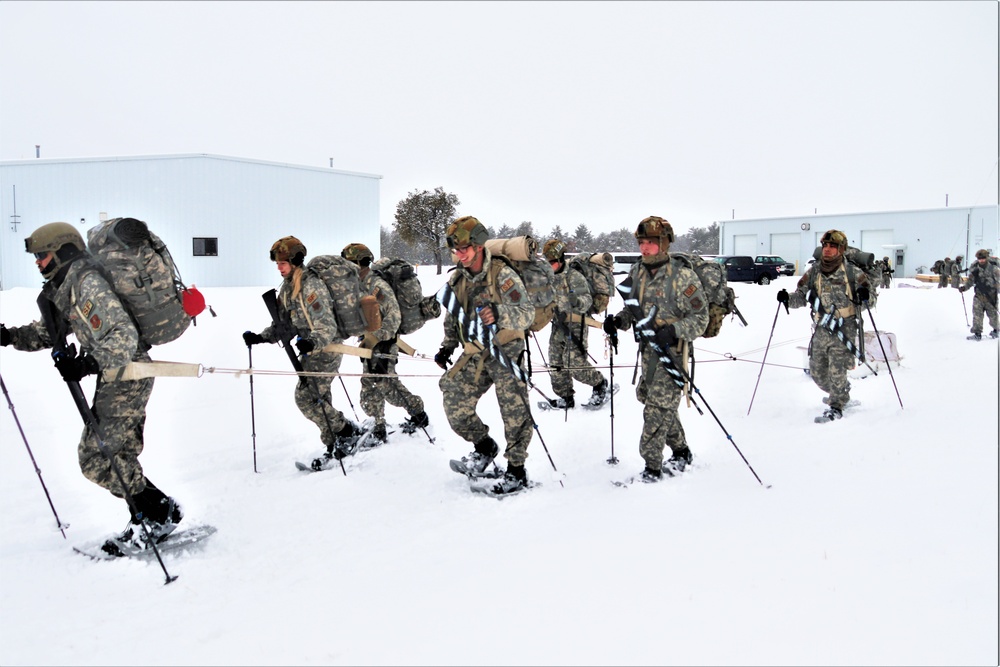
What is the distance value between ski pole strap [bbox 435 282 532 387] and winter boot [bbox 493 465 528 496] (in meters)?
0.74

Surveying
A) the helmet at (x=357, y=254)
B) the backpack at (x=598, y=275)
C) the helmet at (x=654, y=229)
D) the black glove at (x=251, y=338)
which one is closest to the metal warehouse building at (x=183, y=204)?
the helmet at (x=357, y=254)

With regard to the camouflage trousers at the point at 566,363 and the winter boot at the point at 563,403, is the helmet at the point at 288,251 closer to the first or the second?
the camouflage trousers at the point at 566,363

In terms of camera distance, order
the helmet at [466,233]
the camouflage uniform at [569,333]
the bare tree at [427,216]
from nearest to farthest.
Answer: the helmet at [466,233]
the camouflage uniform at [569,333]
the bare tree at [427,216]

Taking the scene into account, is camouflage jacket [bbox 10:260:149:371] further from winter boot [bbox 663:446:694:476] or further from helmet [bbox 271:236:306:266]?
winter boot [bbox 663:446:694:476]

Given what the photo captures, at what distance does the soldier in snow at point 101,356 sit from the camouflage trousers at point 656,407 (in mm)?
3706

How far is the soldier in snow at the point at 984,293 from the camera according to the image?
12.9 m

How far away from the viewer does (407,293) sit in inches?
286

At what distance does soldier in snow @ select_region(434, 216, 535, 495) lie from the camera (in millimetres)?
5117

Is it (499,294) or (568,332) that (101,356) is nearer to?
(499,294)

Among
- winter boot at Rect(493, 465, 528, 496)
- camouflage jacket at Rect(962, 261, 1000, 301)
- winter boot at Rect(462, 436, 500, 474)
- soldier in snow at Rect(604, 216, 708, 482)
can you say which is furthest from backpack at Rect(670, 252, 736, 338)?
camouflage jacket at Rect(962, 261, 1000, 301)

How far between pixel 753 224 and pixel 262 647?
5019cm

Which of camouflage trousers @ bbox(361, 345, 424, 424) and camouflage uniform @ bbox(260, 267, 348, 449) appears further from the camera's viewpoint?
camouflage trousers @ bbox(361, 345, 424, 424)

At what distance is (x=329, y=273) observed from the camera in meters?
6.48

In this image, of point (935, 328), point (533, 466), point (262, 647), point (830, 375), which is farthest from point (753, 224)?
point (262, 647)
